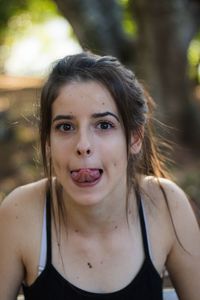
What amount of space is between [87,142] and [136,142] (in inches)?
11.2

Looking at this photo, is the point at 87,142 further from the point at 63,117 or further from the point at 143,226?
the point at 143,226

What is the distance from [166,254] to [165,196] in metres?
0.21

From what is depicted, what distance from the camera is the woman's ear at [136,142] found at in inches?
84.8

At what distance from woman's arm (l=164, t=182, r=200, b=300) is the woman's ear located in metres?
0.25

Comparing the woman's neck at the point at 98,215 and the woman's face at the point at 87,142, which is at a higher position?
the woman's face at the point at 87,142

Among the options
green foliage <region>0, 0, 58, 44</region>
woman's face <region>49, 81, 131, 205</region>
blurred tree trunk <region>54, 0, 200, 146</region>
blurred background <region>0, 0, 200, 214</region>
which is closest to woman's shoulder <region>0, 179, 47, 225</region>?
woman's face <region>49, 81, 131, 205</region>

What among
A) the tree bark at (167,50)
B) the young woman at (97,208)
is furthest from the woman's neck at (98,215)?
the tree bark at (167,50)

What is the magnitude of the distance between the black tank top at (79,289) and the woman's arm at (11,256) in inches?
2.5

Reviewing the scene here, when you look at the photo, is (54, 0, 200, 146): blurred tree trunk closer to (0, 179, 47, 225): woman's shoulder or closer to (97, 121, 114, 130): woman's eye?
(0, 179, 47, 225): woman's shoulder

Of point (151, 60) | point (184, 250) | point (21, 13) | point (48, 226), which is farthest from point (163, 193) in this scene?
point (21, 13)

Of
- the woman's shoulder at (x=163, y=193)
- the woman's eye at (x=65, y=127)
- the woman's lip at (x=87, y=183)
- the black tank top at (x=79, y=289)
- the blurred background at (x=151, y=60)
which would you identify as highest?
the blurred background at (x=151, y=60)

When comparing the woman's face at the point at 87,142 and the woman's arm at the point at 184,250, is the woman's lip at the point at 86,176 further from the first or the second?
the woman's arm at the point at 184,250

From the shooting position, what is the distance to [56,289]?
7.04ft

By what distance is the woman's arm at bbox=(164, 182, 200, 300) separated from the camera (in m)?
2.28
